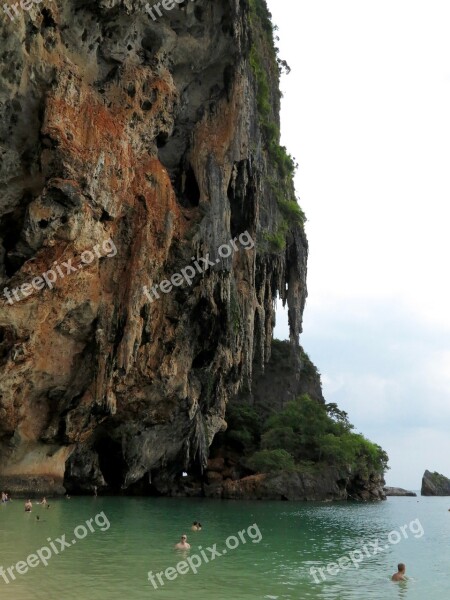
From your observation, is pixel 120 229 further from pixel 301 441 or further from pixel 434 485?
pixel 434 485

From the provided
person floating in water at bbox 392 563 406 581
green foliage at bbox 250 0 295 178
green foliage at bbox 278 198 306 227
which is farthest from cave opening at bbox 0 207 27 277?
green foliage at bbox 278 198 306 227

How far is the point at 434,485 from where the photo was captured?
82.1 meters

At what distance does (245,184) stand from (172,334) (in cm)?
Answer: 926

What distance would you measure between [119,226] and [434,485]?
73489 millimetres

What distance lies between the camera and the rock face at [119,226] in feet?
68.5

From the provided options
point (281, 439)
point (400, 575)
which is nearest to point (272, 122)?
point (281, 439)

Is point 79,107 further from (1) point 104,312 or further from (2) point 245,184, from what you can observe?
(2) point 245,184

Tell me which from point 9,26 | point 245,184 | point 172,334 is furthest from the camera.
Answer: point 245,184

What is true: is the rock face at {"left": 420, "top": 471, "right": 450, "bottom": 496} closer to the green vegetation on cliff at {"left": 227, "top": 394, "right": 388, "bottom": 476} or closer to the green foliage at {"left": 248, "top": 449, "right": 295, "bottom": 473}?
the green vegetation on cliff at {"left": 227, "top": 394, "right": 388, "bottom": 476}

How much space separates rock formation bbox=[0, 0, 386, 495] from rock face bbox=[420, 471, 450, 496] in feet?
191

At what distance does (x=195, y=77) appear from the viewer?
29.4 meters

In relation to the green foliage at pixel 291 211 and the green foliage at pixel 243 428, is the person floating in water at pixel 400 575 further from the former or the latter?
the green foliage at pixel 243 428

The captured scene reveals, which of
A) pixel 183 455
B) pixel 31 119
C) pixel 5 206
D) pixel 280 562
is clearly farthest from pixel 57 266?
pixel 183 455

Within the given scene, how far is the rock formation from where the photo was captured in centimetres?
2089
